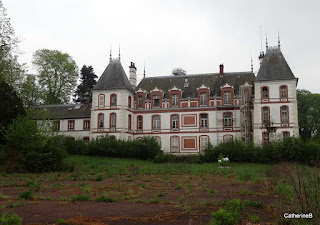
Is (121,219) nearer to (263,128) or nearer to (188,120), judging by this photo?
(263,128)

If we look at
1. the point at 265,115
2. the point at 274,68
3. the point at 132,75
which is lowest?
the point at 265,115

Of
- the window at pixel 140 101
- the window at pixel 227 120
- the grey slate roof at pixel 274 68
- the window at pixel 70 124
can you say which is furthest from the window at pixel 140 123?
the grey slate roof at pixel 274 68

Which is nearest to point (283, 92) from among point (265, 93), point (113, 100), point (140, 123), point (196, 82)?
point (265, 93)

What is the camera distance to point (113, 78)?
4128 centimetres

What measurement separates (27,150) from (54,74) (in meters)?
31.6

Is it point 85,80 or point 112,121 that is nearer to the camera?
point 112,121

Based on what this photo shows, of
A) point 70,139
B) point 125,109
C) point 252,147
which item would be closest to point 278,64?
point 252,147

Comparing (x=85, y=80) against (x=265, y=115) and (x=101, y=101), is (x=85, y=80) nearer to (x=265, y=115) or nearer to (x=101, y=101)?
(x=101, y=101)

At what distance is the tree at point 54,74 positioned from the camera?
49.2 metres

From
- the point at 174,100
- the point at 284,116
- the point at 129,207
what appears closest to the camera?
the point at 129,207

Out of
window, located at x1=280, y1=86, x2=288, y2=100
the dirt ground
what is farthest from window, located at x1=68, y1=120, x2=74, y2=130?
the dirt ground

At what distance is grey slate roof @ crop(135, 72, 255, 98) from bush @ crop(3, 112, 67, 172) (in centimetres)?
2307

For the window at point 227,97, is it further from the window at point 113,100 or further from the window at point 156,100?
the window at point 113,100

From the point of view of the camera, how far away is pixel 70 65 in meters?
50.2
